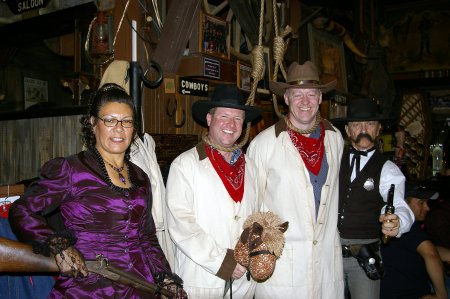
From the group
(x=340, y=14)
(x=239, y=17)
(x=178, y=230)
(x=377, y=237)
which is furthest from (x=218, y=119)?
(x=340, y=14)

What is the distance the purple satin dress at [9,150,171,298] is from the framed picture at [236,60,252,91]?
3.14 m

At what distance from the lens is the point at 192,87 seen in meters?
4.57

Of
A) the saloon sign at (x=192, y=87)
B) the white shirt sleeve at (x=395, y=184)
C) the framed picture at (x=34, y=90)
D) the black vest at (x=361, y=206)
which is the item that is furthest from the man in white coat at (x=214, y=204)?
the framed picture at (x=34, y=90)

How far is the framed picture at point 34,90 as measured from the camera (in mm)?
7082

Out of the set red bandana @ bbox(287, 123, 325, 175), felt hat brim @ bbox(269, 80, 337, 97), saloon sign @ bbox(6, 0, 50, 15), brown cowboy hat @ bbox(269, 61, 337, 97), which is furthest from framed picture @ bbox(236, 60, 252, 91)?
saloon sign @ bbox(6, 0, 50, 15)

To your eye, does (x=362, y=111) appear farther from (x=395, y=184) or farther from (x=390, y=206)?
(x=390, y=206)

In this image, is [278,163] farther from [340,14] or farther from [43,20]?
[340,14]

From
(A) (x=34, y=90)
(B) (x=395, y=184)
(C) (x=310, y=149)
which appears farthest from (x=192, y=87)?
(A) (x=34, y=90)

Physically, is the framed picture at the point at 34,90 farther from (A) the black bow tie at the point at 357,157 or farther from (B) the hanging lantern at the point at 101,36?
(A) the black bow tie at the point at 357,157

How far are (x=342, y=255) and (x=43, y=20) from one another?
4.26 meters

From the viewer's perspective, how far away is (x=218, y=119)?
319 centimetres

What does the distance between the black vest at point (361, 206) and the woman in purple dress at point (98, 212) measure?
168 cm

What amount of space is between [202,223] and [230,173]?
419 millimetres

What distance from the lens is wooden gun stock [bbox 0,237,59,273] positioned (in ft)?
6.55
